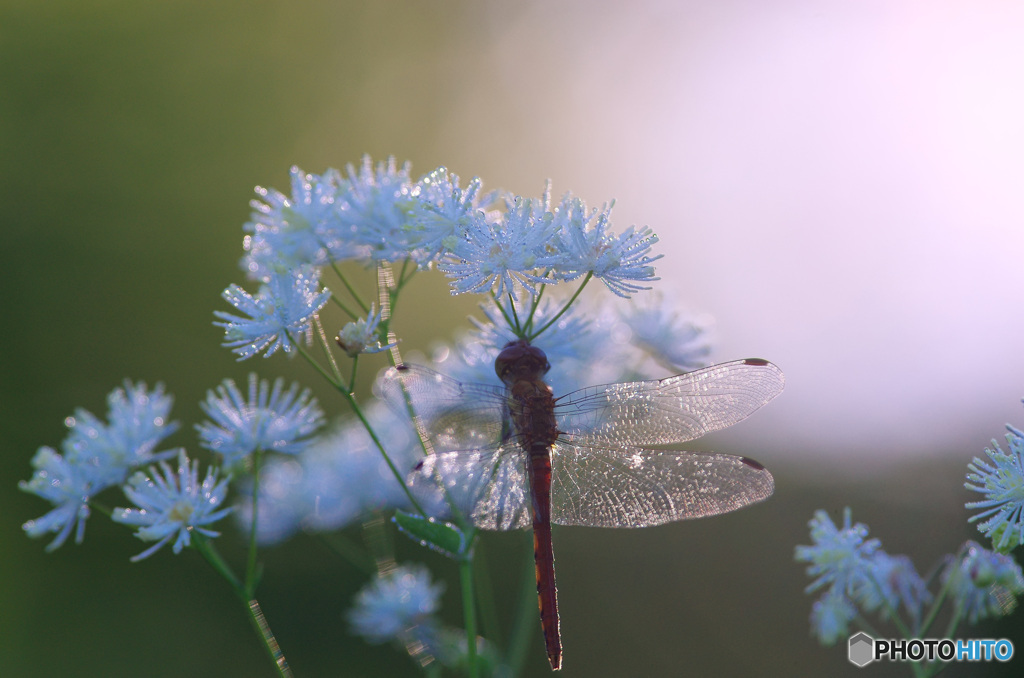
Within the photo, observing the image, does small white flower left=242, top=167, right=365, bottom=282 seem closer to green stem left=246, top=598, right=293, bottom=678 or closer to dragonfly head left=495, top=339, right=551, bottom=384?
dragonfly head left=495, top=339, right=551, bottom=384

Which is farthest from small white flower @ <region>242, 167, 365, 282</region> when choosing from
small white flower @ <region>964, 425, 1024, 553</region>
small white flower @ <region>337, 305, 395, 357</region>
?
small white flower @ <region>964, 425, 1024, 553</region>

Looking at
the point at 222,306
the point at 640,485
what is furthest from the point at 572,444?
the point at 222,306

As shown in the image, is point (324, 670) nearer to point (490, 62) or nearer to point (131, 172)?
point (131, 172)

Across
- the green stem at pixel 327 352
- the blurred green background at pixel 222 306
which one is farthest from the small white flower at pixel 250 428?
the blurred green background at pixel 222 306

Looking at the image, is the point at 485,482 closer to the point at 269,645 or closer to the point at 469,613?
the point at 469,613

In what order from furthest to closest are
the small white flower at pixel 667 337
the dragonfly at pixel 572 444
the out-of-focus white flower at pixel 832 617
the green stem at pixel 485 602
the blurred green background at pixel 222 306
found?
the blurred green background at pixel 222 306 → the small white flower at pixel 667 337 → the green stem at pixel 485 602 → the dragonfly at pixel 572 444 → the out-of-focus white flower at pixel 832 617

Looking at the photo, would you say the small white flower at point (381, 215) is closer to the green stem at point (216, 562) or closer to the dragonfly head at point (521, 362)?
the dragonfly head at point (521, 362)

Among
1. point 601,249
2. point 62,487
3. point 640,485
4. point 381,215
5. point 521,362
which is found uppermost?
point 381,215
